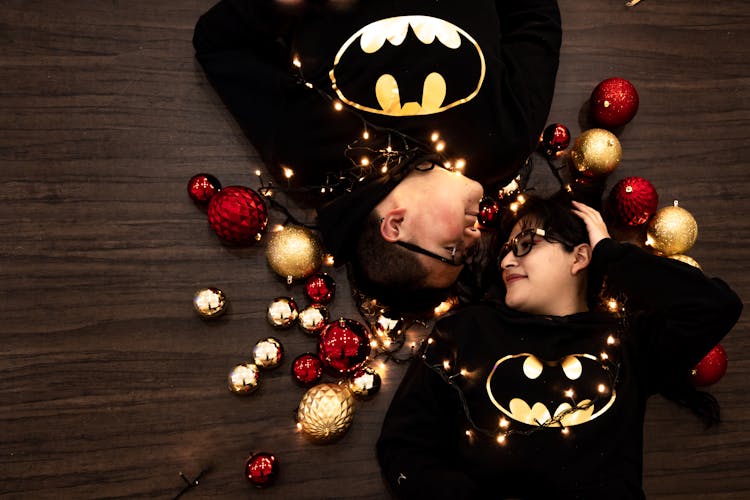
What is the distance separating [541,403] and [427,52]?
2.39ft

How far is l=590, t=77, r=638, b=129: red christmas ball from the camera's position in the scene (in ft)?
4.15

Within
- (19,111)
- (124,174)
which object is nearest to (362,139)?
(124,174)

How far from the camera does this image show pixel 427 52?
1.04m

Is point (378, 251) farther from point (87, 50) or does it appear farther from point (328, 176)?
point (87, 50)

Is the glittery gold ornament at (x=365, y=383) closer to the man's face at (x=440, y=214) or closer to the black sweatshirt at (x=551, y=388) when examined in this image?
the black sweatshirt at (x=551, y=388)

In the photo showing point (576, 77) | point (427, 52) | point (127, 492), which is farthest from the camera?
point (576, 77)

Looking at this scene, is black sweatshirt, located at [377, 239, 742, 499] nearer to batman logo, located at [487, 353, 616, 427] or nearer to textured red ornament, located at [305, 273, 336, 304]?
batman logo, located at [487, 353, 616, 427]

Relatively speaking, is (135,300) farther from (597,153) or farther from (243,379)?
(597,153)

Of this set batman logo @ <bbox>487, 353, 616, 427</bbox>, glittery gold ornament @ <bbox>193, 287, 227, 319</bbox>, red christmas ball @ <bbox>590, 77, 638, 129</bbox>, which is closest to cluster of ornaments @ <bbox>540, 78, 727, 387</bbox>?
red christmas ball @ <bbox>590, 77, 638, 129</bbox>

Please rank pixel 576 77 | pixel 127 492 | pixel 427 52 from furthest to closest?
1. pixel 576 77
2. pixel 127 492
3. pixel 427 52

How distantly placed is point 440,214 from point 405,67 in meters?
0.30

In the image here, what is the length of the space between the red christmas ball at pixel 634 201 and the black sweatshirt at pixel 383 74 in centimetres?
27

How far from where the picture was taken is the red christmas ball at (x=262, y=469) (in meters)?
1.12

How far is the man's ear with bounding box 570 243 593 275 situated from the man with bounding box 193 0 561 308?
229mm
